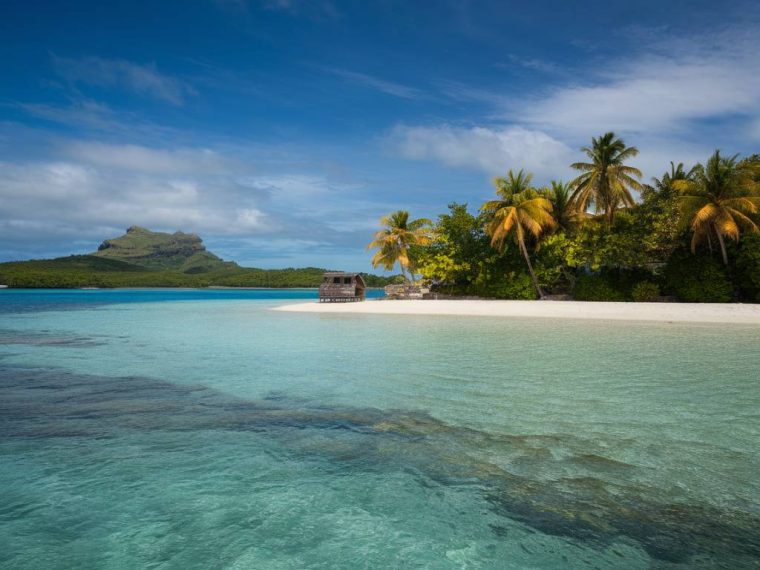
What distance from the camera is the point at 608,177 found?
92.1 feet

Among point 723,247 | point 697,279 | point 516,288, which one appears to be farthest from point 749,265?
point 516,288

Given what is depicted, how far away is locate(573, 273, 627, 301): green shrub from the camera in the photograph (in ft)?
90.7

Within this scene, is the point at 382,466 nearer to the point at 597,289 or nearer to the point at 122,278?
the point at 597,289

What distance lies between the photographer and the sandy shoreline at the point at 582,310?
1925 centimetres

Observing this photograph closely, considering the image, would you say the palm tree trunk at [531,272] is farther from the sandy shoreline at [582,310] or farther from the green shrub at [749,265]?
the green shrub at [749,265]

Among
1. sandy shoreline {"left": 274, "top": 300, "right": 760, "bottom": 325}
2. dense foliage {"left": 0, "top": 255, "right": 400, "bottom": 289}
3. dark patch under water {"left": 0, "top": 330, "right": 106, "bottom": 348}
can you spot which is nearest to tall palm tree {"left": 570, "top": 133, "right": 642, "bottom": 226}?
sandy shoreline {"left": 274, "top": 300, "right": 760, "bottom": 325}

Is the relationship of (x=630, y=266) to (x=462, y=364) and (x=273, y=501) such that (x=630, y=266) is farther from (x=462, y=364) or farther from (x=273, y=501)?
(x=273, y=501)

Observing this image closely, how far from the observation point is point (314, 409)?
6188mm

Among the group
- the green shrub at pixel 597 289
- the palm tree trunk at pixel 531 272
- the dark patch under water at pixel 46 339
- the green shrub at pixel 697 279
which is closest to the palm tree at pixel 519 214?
the palm tree trunk at pixel 531 272

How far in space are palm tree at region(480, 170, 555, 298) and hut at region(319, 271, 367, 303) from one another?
10.5 metres

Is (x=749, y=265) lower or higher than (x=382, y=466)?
higher

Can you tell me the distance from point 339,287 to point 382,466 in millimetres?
30171

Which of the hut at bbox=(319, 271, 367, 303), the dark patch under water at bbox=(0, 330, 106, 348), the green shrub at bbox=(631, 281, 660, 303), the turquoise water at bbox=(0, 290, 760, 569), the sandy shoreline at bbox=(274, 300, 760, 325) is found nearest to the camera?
the turquoise water at bbox=(0, 290, 760, 569)

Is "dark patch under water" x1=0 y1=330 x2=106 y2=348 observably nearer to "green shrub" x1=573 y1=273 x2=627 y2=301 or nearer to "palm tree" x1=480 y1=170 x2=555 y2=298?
"palm tree" x1=480 y1=170 x2=555 y2=298
